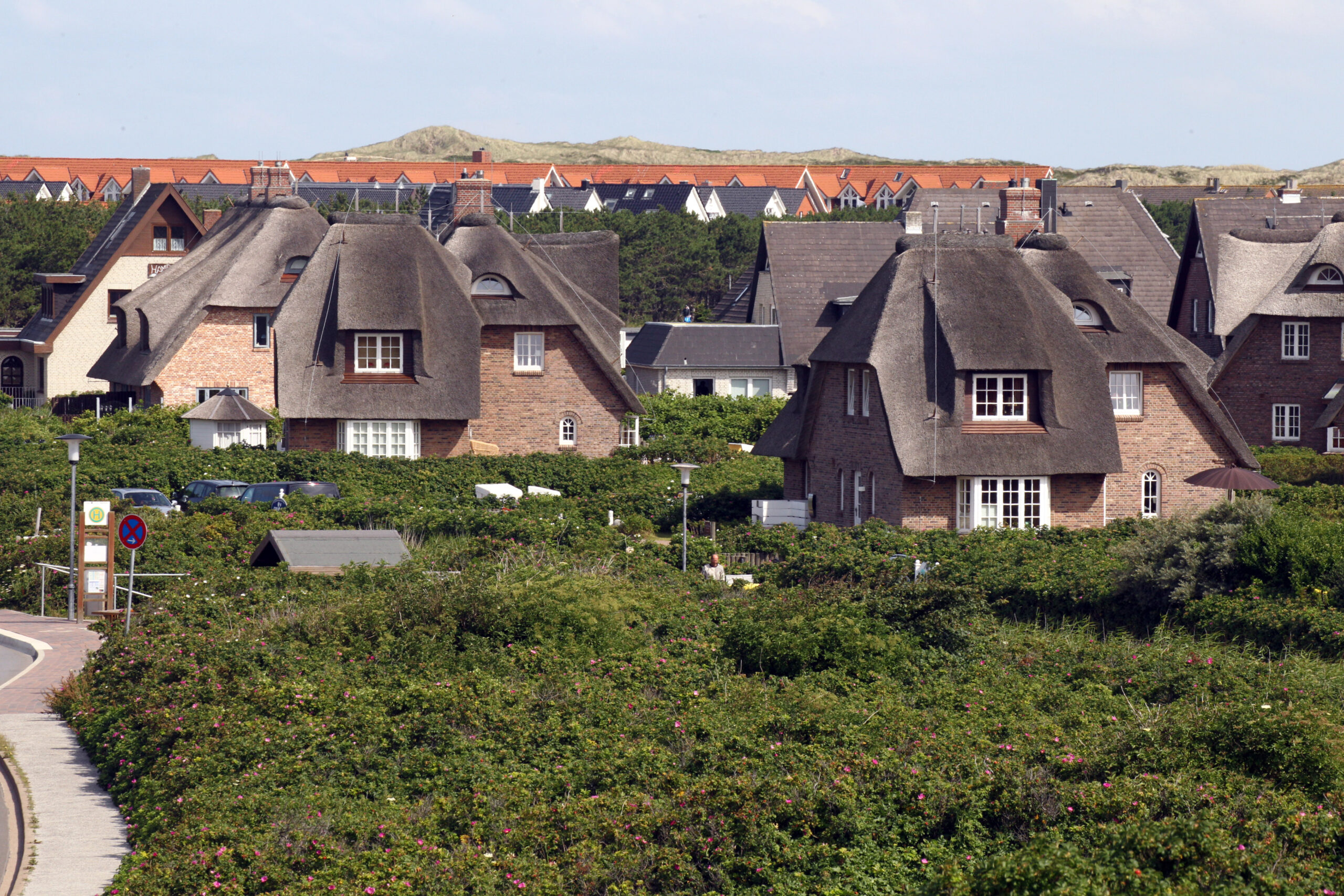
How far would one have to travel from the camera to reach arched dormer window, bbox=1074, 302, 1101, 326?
33344mm

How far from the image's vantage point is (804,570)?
2534 cm

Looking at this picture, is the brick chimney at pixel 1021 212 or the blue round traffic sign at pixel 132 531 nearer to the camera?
the blue round traffic sign at pixel 132 531

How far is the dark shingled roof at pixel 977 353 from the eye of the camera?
30375 millimetres

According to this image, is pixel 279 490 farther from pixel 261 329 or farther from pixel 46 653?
pixel 261 329

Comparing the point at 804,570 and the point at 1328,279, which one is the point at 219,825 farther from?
the point at 1328,279

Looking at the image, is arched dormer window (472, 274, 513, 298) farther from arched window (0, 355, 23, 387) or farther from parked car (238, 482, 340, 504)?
arched window (0, 355, 23, 387)

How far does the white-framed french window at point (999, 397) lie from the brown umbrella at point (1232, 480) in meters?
3.58

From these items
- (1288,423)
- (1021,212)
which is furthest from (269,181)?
(1288,423)

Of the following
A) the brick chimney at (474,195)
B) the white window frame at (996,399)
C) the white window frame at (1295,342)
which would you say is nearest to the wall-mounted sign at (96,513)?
the white window frame at (996,399)

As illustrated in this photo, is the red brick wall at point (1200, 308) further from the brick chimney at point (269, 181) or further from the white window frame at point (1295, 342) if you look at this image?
the brick chimney at point (269, 181)

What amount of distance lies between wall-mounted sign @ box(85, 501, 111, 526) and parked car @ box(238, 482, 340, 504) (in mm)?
6822

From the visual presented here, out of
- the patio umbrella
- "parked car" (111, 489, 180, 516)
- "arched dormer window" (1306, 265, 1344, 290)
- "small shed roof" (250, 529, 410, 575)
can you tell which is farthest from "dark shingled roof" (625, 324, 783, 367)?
"small shed roof" (250, 529, 410, 575)

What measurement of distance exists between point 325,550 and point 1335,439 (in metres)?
35.0

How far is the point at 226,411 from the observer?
133 feet
